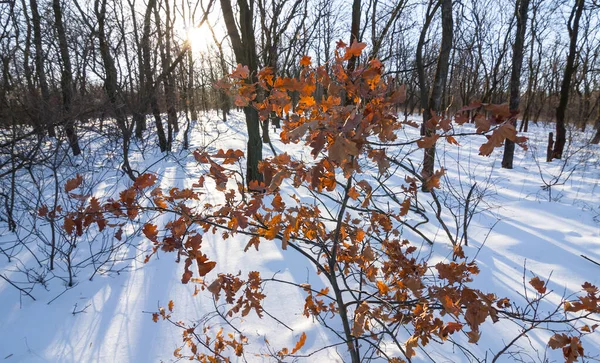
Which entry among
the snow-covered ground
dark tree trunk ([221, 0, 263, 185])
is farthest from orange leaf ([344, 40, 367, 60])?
dark tree trunk ([221, 0, 263, 185])

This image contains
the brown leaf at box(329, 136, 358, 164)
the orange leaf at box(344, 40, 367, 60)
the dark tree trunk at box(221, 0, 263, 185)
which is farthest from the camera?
the dark tree trunk at box(221, 0, 263, 185)

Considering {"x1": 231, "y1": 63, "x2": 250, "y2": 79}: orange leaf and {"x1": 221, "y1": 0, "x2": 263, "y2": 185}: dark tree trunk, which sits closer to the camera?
{"x1": 231, "y1": 63, "x2": 250, "y2": 79}: orange leaf

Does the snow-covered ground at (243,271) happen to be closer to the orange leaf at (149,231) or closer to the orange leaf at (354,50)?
the orange leaf at (149,231)

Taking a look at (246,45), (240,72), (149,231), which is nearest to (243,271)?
(149,231)

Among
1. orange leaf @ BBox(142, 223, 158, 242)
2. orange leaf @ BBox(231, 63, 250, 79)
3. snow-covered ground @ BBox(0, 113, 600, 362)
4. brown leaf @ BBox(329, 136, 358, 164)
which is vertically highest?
orange leaf @ BBox(231, 63, 250, 79)

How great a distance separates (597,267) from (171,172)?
7443 mm

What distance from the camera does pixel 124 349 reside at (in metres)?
2.10

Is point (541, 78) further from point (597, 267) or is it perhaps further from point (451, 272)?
point (451, 272)

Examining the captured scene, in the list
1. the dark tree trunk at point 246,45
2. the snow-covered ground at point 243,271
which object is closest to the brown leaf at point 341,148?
the snow-covered ground at point 243,271

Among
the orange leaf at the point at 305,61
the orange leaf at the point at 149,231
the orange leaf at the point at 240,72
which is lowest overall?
the orange leaf at the point at 149,231

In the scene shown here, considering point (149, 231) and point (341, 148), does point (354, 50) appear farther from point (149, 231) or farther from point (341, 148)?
point (149, 231)

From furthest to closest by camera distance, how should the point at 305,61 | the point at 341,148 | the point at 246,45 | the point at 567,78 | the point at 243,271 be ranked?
the point at 567,78, the point at 246,45, the point at 243,271, the point at 305,61, the point at 341,148

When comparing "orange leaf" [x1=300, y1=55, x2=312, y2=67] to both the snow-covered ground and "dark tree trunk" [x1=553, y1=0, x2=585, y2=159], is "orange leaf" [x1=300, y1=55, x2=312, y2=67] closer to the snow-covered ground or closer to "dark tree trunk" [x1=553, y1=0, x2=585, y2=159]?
the snow-covered ground

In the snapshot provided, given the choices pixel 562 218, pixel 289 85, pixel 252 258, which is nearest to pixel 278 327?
pixel 252 258
